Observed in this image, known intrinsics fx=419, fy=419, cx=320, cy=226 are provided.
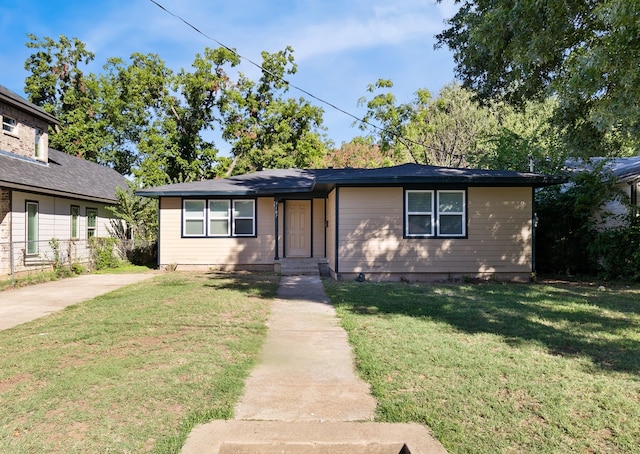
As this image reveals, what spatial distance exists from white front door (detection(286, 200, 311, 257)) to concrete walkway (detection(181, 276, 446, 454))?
343 inches

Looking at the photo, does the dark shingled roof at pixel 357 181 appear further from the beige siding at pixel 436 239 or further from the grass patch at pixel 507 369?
the grass patch at pixel 507 369

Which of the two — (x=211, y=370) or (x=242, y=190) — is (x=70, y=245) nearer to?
(x=242, y=190)

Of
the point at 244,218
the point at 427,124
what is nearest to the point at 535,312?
the point at 244,218

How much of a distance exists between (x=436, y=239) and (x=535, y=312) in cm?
442

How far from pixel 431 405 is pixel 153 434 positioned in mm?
2127

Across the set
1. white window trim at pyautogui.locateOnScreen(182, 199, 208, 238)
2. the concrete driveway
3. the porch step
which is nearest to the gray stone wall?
the concrete driveway

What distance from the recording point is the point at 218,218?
1406 centimetres

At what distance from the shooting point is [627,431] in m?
2.95

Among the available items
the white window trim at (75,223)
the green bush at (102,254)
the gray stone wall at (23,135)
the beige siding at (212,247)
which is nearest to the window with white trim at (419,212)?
the beige siding at (212,247)

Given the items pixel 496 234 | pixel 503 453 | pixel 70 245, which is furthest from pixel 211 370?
pixel 70 245

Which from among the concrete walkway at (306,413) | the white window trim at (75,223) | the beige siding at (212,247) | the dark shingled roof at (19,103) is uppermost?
the dark shingled roof at (19,103)

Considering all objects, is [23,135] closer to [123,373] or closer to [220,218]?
[220,218]

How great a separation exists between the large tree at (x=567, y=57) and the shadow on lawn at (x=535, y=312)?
3.07m

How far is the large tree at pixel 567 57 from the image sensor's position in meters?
6.30
